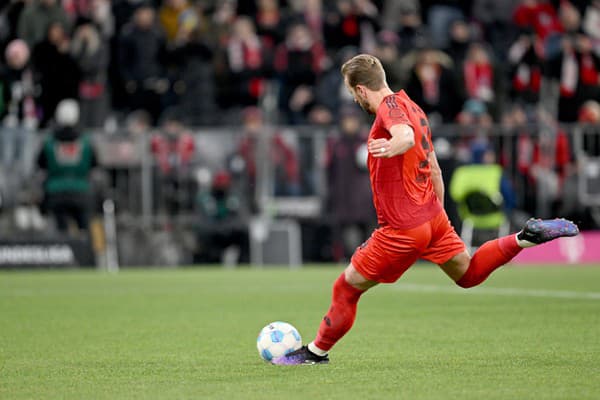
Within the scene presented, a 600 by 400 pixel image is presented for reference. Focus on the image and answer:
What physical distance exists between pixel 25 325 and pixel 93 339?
59.6 inches

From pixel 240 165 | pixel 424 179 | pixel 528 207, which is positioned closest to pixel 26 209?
pixel 240 165

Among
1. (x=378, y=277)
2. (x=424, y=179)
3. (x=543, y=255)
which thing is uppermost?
(x=424, y=179)

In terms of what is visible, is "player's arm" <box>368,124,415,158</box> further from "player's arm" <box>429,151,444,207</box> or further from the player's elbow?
"player's arm" <box>429,151,444,207</box>

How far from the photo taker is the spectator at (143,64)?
22719 millimetres

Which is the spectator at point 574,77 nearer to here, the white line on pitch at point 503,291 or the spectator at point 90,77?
the white line on pitch at point 503,291

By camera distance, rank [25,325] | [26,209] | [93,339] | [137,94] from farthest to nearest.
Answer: [137,94]
[26,209]
[25,325]
[93,339]

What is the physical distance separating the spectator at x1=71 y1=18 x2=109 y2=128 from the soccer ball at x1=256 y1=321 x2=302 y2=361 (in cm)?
1454

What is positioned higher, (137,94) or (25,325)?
(137,94)

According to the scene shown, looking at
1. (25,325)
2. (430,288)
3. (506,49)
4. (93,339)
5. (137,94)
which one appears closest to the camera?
(93,339)

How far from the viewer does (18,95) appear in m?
22.3

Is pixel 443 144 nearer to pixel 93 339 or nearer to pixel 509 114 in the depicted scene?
pixel 509 114

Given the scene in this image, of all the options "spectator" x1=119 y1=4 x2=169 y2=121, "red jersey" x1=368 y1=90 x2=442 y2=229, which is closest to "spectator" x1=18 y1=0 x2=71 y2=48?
"spectator" x1=119 y1=4 x2=169 y2=121

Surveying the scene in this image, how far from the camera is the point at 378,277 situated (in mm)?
8164

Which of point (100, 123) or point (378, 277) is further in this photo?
point (100, 123)
